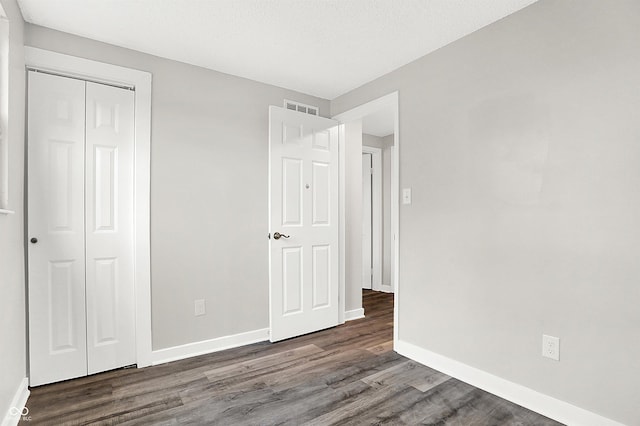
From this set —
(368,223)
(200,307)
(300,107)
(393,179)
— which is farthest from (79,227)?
(368,223)

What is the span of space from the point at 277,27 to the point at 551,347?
2574 millimetres

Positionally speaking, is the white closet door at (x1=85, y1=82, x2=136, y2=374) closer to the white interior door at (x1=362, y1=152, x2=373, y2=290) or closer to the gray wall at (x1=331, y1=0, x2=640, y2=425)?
the gray wall at (x1=331, y1=0, x2=640, y2=425)

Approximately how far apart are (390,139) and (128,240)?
3.92 metres

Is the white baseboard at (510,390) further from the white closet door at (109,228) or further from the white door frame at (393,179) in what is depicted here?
the white closet door at (109,228)

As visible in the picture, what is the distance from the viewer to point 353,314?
3.72 metres

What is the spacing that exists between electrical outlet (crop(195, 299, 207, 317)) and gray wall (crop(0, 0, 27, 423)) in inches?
42.2

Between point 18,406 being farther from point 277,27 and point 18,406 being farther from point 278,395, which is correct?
point 277,27

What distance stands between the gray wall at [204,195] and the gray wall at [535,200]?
1383 millimetres

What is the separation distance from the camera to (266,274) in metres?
3.13

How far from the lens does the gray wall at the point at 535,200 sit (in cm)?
166

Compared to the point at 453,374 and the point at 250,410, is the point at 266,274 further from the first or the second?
the point at 453,374

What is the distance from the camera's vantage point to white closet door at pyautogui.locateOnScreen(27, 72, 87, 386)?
7.17 feet

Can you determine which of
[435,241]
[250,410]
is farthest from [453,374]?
[250,410]

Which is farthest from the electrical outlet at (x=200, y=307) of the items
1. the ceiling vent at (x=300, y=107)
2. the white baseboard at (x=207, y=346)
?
the ceiling vent at (x=300, y=107)
